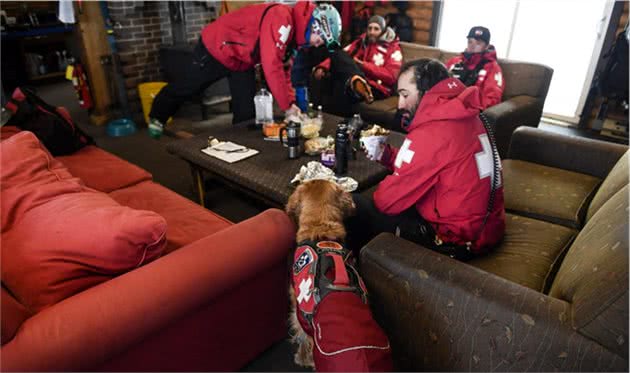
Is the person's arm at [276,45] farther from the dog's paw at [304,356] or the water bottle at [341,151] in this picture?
the dog's paw at [304,356]

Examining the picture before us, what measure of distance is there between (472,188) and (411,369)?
680mm

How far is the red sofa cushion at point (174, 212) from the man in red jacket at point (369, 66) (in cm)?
206

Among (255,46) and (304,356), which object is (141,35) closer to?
(255,46)

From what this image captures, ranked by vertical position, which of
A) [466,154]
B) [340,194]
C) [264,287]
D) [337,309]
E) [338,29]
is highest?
[338,29]

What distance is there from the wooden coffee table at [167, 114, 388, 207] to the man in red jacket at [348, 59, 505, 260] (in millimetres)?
433

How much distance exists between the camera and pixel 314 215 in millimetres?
1444

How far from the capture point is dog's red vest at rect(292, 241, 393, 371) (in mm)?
1054

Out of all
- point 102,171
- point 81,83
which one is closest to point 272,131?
point 102,171

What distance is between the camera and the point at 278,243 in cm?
134

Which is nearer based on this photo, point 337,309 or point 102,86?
point 337,309

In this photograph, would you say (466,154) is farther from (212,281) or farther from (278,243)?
(212,281)

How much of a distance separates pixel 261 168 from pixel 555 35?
4161mm

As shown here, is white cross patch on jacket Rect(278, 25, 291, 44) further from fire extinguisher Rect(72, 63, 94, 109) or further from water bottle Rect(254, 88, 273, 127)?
fire extinguisher Rect(72, 63, 94, 109)

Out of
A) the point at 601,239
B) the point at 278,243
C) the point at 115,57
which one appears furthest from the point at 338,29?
the point at 115,57
